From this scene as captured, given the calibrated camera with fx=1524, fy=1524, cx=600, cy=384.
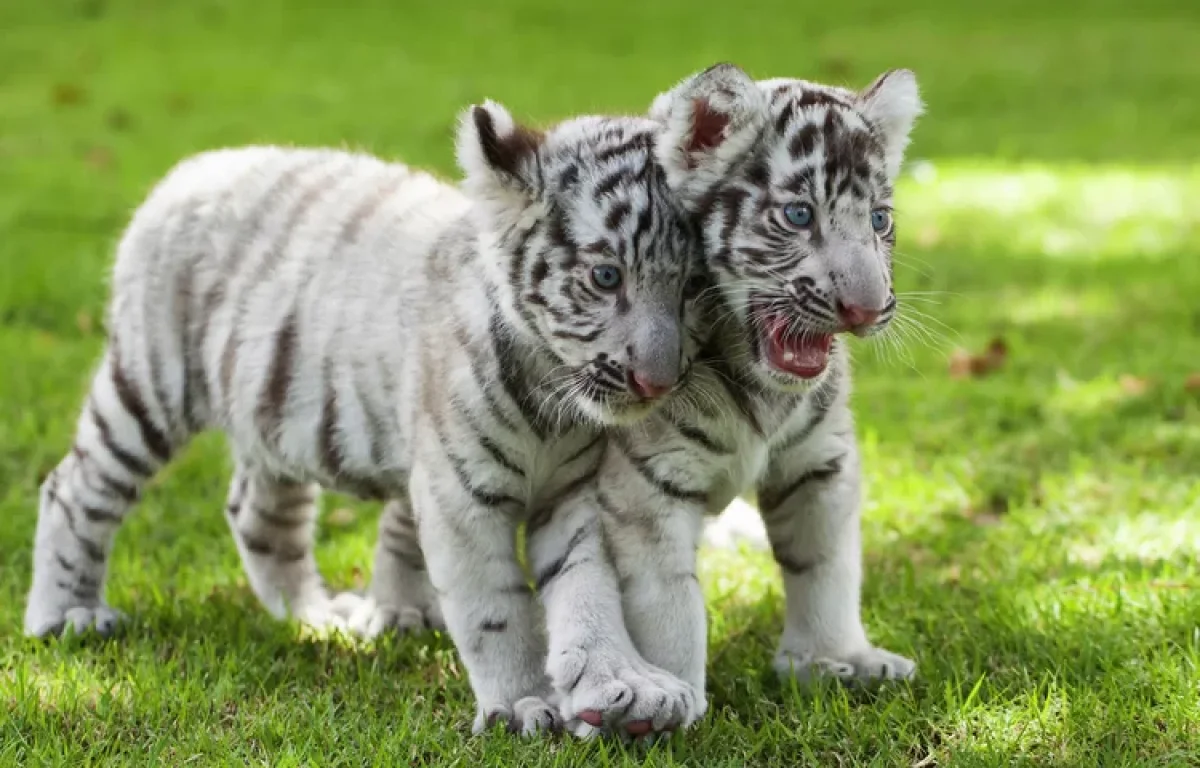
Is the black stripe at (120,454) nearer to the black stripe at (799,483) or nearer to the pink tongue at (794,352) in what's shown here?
the black stripe at (799,483)

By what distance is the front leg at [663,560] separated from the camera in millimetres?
3430

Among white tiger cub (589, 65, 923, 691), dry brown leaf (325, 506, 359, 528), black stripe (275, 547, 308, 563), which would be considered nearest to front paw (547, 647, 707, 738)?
white tiger cub (589, 65, 923, 691)

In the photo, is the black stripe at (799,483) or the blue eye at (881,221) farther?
the black stripe at (799,483)

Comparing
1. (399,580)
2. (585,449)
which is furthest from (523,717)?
(399,580)

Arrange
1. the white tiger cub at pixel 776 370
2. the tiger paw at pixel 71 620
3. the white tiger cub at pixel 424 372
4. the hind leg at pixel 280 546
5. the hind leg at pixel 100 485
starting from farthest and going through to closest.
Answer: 1. the hind leg at pixel 280 546
2. the hind leg at pixel 100 485
3. the tiger paw at pixel 71 620
4. the white tiger cub at pixel 424 372
5. the white tiger cub at pixel 776 370

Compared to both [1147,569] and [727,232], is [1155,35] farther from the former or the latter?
[727,232]

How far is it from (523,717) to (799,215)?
1264 millimetres

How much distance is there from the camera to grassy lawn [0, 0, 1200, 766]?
11.1 feet

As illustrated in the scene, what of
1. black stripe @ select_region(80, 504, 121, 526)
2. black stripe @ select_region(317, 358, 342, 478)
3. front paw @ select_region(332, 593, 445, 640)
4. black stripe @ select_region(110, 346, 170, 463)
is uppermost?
black stripe @ select_region(317, 358, 342, 478)

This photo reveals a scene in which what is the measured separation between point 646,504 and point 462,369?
527mm

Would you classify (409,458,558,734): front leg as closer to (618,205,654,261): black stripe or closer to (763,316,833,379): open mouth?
(618,205,654,261): black stripe

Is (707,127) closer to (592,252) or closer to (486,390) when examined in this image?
(592,252)

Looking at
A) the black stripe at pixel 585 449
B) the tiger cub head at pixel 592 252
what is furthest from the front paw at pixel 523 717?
the tiger cub head at pixel 592 252

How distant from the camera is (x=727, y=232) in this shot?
128 inches
